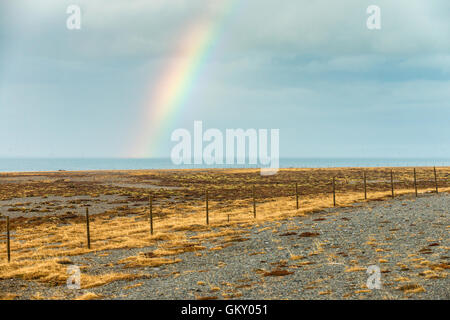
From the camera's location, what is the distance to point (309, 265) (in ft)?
57.5

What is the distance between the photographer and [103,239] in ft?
91.8

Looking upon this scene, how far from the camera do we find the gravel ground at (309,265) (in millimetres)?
13531

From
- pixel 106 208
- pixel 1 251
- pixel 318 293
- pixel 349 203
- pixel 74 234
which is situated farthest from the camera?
pixel 106 208

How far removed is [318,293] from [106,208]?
138 feet

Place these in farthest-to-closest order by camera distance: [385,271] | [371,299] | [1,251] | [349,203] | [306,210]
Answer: [349,203] → [306,210] → [1,251] → [385,271] → [371,299]

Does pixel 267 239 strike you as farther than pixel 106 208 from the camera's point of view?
No

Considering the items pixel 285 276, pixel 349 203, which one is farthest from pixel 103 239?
pixel 349 203

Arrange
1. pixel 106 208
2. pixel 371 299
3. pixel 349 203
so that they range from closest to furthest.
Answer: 1. pixel 371 299
2. pixel 349 203
3. pixel 106 208

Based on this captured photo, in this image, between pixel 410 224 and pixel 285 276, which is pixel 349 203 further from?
pixel 285 276

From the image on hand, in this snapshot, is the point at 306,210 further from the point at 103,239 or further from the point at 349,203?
the point at 103,239

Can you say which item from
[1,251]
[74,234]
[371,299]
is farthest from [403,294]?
[74,234]

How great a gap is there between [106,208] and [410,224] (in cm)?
3874

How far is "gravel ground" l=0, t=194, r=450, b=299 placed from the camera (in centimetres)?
1353

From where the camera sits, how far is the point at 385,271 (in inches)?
605
